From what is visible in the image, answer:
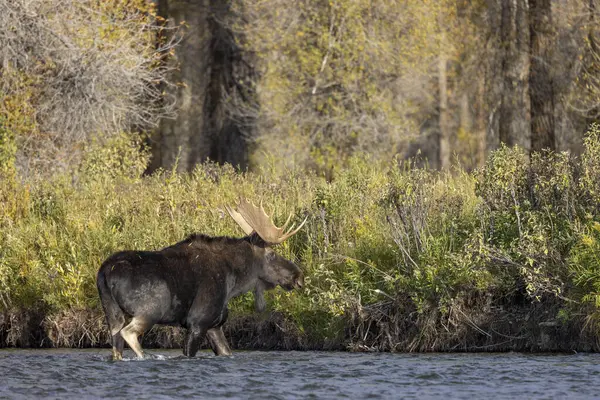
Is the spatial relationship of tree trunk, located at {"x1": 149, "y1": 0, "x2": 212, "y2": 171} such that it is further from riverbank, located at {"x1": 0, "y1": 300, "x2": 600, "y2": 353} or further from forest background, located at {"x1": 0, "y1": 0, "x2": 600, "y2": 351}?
riverbank, located at {"x1": 0, "y1": 300, "x2": 600, "y2": 353}

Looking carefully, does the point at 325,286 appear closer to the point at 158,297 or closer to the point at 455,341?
the point at 455,341

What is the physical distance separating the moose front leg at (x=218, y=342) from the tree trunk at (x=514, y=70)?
16.5 m

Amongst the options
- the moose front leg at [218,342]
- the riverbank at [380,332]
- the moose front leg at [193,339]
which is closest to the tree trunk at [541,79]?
the riverbank at [380,332]

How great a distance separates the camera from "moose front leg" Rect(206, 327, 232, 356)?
14.7 metres

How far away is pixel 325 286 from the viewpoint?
53.8 ft

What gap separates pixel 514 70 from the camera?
30.5m

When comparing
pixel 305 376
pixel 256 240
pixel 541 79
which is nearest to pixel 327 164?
pixel 541 79

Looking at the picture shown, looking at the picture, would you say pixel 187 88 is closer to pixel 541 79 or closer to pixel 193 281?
pixel 541 79

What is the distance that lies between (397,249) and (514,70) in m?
15.2

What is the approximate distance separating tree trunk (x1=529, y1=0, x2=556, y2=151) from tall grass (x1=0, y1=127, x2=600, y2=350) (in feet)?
37.2

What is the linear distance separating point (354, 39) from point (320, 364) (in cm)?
2038

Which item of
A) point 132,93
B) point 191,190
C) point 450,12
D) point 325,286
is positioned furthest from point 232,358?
point 450,12

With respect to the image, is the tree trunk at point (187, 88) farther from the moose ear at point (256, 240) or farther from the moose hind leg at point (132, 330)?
the moose hind leg at point (132, 330)

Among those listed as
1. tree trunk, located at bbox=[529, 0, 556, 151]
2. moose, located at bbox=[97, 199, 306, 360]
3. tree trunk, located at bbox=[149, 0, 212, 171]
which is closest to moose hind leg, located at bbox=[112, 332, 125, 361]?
moose, located at bbox=[97, 199, 306, 360]
